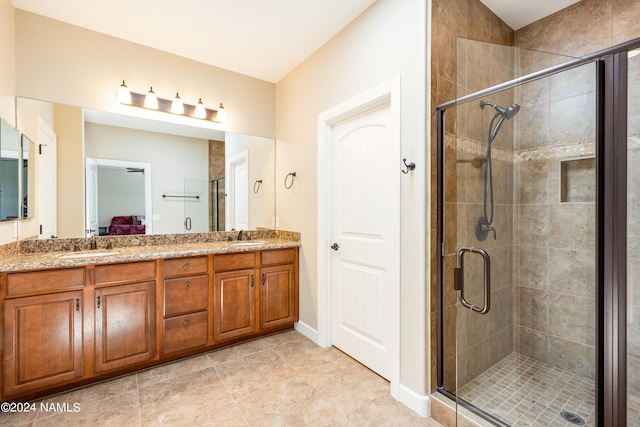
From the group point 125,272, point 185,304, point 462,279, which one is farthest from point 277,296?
point 462,279

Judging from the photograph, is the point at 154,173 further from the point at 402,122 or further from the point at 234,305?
the point at 402,122

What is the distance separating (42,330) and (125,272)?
54cm

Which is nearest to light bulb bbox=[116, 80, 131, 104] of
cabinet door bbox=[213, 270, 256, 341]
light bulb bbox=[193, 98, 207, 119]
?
light bulb bbox=[193, 98, 207, 119]

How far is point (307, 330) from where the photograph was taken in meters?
2.86

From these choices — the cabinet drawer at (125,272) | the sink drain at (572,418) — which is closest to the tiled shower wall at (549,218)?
the sink drain at (572,418)

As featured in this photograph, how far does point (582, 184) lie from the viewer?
137 centimetres

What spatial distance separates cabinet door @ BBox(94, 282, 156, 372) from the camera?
2.04m

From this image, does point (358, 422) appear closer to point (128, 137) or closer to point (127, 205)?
point (127, 205)

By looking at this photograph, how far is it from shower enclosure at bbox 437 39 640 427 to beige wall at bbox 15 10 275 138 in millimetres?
2273

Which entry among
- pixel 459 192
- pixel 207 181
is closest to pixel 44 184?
pixel 207 181

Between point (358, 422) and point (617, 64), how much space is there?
85.2 inches

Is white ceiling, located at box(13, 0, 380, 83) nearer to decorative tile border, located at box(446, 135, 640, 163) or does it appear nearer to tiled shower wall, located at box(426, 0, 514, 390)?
tiled shower wall, located at box(426, 0, 514, 390)

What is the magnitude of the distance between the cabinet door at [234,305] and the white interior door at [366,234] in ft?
2.53

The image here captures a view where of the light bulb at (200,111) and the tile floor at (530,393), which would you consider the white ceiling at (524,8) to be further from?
the light bulb at (200,111)
